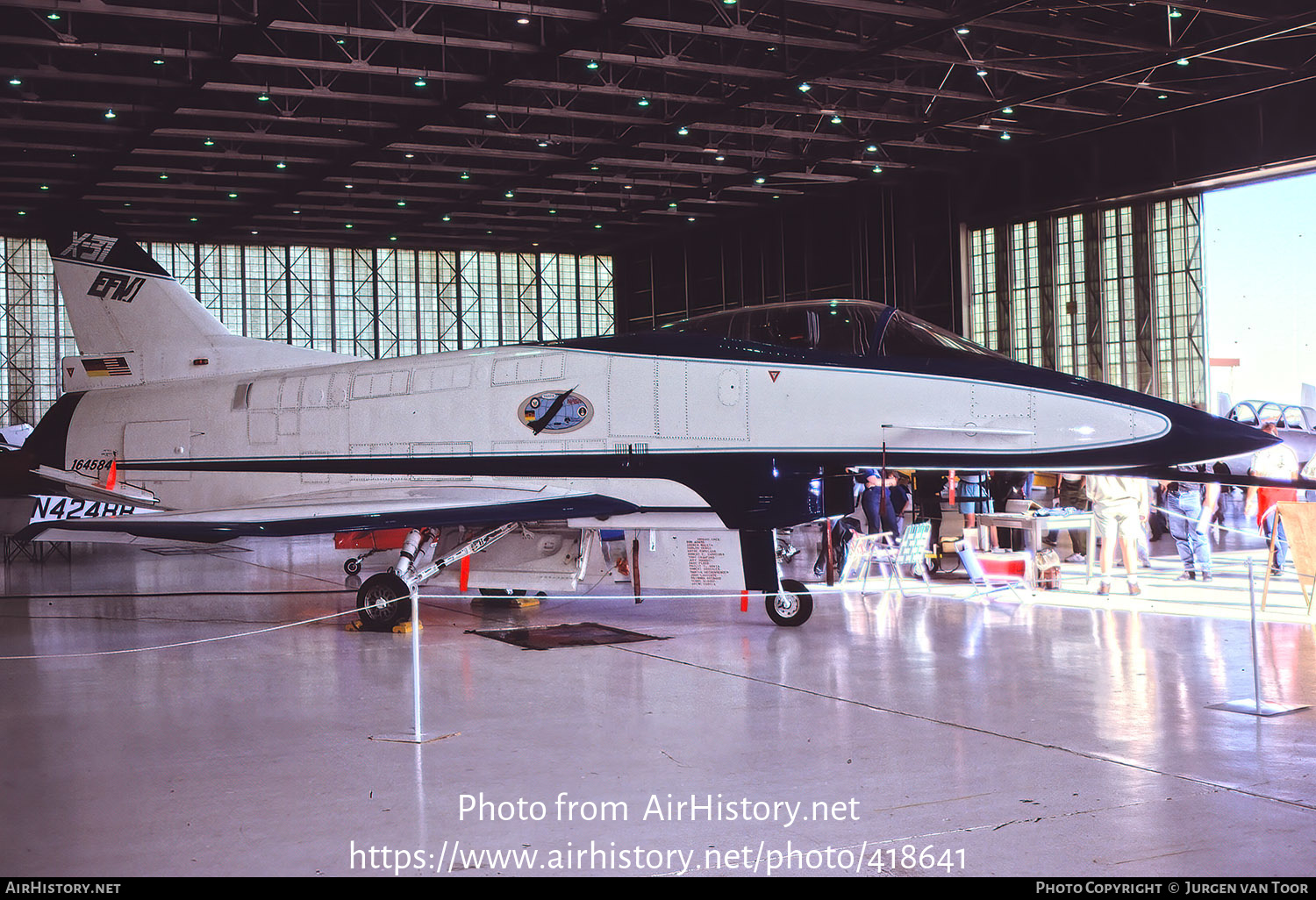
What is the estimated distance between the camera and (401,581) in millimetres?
11047

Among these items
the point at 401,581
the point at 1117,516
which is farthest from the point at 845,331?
the point at 401,581

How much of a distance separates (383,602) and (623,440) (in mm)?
2891

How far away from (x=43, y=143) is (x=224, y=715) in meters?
24.2

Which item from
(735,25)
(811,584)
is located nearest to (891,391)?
(811,584)

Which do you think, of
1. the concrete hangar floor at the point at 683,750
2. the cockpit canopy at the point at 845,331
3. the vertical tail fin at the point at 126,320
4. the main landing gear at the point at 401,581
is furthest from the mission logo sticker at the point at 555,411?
the vertical tail fin at the point at 126,320

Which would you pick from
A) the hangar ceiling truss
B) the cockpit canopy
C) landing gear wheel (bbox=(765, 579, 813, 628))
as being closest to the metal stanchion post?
the cockpit canopy

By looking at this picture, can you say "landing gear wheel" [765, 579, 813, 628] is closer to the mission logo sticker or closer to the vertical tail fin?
the mission logo sticker

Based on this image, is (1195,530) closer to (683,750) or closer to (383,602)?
(383,602)

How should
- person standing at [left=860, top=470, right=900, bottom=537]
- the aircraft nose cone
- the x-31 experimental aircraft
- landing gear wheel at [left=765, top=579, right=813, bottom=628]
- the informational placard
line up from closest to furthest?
the aircraft nose cone → the x-31 experimental aircraft → the informational placard → landing gear wheel at [left=765, top=579, right=813, bottom=628] → person standing at [left=860, top=470, right=900, bottom=537]

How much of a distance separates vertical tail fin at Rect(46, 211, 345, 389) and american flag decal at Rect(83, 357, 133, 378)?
0.03 feet

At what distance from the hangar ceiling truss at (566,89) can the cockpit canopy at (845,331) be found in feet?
34.1

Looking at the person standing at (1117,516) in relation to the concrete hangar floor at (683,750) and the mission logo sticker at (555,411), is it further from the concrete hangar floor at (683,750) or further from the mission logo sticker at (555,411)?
the mission logo sticker at (555,411)

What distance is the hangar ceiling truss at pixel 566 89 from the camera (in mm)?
19969

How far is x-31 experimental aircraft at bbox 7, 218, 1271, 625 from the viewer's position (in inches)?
370
